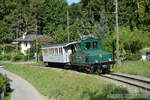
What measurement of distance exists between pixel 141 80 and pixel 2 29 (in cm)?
7063

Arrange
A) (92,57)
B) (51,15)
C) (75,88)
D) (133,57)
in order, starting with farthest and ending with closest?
(51,15)
(133,57)
(92,57)
(75,88)

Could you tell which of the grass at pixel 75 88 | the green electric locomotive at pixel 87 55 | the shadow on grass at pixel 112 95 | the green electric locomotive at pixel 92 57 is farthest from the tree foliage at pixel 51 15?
the shadow on grass at pixel 112 95

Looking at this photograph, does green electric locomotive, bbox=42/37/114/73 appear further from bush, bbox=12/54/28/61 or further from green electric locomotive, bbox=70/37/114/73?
bush, bbox=12/54/28/61

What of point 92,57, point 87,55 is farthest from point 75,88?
point 87,55

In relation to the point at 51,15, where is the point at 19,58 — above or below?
below

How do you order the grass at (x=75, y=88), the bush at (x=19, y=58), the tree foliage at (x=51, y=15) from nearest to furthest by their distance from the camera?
1. the grass at (x=75, y=88)
2. the bush at (x=19, y=58)
3. the tree foliage at (x=51, y=15)

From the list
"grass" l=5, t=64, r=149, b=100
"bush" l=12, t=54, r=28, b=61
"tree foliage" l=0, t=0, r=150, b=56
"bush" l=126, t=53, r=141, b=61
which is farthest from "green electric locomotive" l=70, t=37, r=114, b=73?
"tree foliage" l=0, t=0, r=150, b=56

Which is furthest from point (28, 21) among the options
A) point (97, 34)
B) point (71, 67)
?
point (71, 67)

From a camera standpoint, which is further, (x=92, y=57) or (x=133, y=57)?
(x=133, y=57)

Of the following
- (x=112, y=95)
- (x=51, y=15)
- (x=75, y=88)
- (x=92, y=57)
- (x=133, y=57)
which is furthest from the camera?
(x=51, y=15)

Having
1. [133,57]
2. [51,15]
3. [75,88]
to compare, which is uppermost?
[51,15]

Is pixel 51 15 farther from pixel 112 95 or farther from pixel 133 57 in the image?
pixel 112 95

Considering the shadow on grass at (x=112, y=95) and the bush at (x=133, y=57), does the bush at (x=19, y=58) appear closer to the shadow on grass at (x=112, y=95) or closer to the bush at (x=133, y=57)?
the bush at (x=133, y=57)

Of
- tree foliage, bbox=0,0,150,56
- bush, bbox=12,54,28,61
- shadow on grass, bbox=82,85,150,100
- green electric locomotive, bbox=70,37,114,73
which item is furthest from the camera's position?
tree foliage, bbox=0,0,150,56
